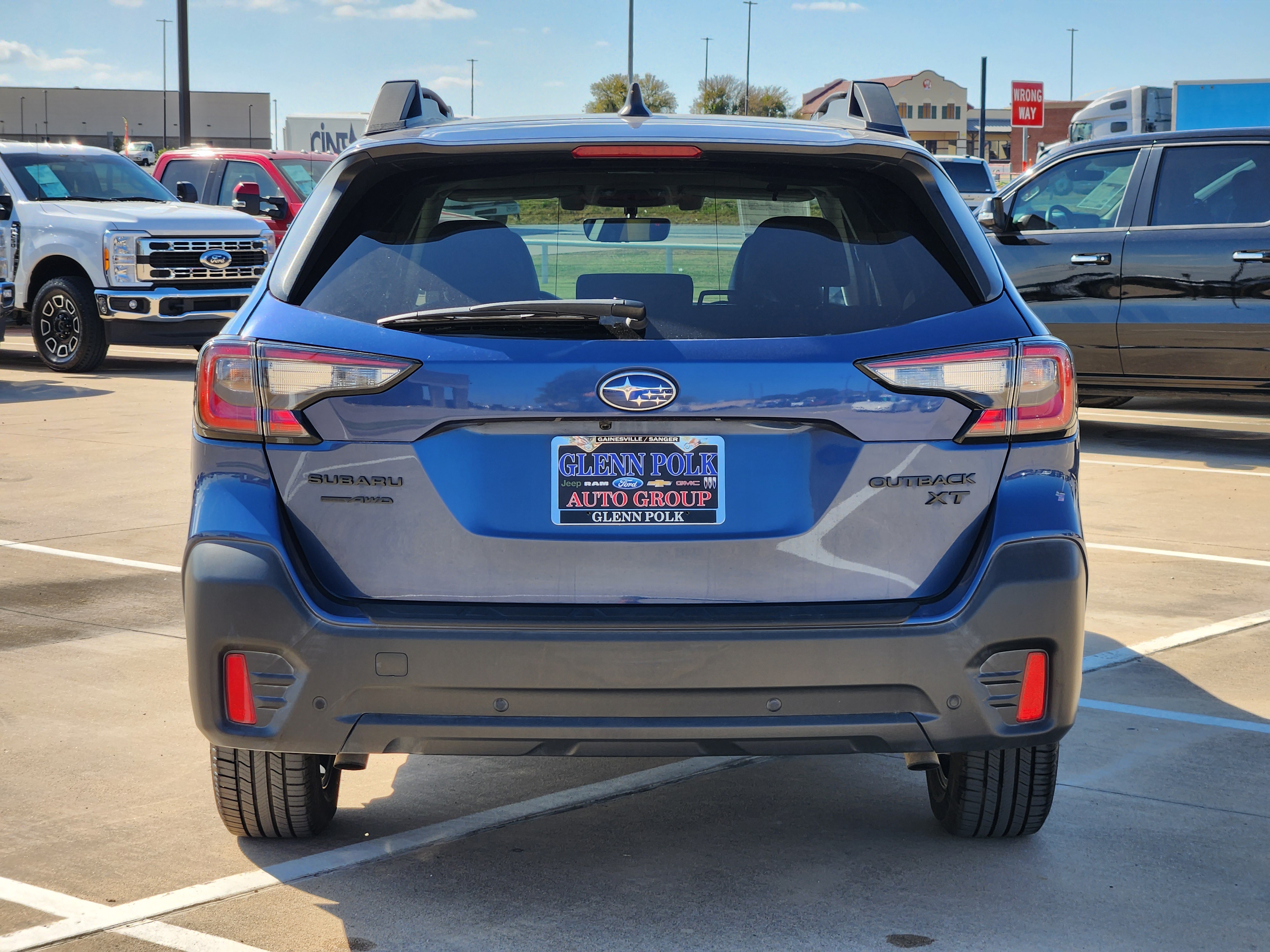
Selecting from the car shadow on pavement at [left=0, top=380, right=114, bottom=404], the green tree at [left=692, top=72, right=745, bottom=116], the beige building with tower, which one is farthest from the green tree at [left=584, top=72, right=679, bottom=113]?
the car shadow on pavement at [left=0, top=380, right=114, bottom=404]

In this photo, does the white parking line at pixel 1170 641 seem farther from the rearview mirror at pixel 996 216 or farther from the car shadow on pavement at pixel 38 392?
the car shadow on pavement at pixel 38 392

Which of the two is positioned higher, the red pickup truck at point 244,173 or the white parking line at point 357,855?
the red pickup truck at point 244,173

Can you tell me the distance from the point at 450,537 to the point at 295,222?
0.87m

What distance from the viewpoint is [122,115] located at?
11544 centimetres

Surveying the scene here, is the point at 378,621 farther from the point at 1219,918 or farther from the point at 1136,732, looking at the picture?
the point at 1136,732

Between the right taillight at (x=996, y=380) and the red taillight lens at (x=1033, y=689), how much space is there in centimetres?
47

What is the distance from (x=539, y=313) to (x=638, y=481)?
15.7 inches

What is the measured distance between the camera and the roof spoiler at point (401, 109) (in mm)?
3793

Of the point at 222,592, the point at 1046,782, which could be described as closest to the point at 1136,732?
the point at 1046,782

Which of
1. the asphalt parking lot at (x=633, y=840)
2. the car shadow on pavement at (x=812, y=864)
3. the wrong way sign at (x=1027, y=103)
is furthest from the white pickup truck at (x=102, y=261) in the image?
the wrong way sign at (x=1027, y=103)

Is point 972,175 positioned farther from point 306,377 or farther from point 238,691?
point 238,691

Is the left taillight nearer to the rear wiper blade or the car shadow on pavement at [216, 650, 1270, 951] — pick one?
the rear wiper blade

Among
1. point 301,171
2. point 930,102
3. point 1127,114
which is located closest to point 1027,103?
point 1127,114

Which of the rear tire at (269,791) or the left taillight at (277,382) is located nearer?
the left taillight at (277,382)
